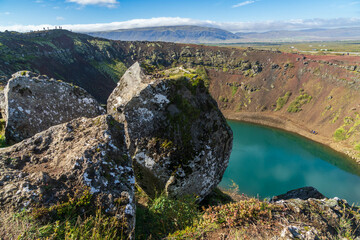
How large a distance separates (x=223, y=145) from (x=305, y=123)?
207 feet

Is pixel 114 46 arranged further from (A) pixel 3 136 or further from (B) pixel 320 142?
(A) pixel 3 136

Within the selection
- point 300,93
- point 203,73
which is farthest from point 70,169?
point 203,73

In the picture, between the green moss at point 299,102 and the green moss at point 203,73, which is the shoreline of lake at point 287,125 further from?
the green moss at point 203,73

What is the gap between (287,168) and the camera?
131 ft

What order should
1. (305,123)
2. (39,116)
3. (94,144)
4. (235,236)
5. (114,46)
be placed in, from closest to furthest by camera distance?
(235,236)
(94,144)
(39,116)
(305,123)
(114,46)

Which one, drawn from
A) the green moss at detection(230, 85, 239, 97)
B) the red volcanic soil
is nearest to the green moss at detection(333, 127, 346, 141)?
the red volcanic soil

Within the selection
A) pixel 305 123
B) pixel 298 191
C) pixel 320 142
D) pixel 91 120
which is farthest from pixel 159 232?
pixel 305 123

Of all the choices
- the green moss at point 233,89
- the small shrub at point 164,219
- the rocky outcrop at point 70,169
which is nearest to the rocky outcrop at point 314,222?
the small shrub at point 164,219

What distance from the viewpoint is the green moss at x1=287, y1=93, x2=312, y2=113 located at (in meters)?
68.0

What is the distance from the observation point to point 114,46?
119 metres

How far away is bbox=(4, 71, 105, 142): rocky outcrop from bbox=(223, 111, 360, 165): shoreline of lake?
55.9m

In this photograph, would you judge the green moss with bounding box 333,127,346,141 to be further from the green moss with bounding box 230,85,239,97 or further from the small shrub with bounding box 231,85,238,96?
the small shrub with bounding box 231,85,238,96

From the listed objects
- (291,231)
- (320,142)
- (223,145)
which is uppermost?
(291,231)

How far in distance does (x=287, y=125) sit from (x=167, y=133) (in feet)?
212
